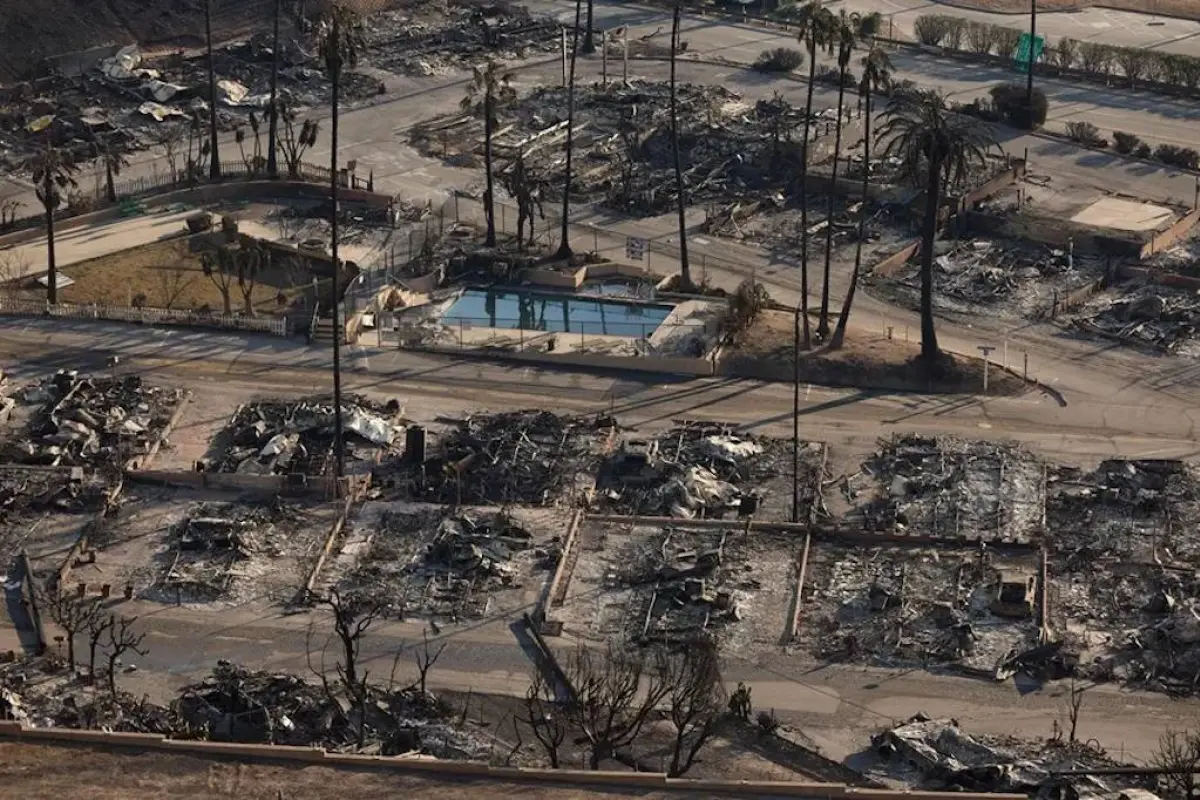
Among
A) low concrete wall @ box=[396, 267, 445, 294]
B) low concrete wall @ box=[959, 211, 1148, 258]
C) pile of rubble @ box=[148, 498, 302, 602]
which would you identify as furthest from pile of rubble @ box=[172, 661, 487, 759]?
low concrete wall @ box=[959, 211, 1148, 258]

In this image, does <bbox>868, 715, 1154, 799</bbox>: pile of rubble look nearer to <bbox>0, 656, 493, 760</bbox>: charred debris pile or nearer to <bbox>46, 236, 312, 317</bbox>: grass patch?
<bbox>0, 656, 493, 760</bbox>: charred debris pile

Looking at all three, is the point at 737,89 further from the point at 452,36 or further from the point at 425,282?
the point at 425,282

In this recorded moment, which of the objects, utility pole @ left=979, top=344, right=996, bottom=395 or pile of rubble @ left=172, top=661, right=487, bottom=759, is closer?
pile of rubble @ left=172, top=661, right=487, bottom=759

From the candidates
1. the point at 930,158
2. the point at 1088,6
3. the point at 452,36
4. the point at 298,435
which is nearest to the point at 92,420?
the point at 298,435

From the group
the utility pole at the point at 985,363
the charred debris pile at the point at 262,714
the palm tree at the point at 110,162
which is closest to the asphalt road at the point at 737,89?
the palm tree at the point at 110,162

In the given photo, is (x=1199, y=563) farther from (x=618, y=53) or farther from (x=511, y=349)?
(x=618, y=53)

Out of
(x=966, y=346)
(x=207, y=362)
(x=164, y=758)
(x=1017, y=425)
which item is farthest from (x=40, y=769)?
(x=966, y=346)
